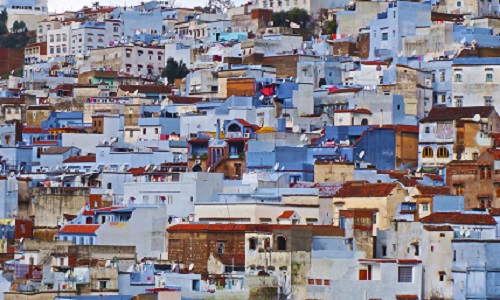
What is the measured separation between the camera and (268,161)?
61.9 metres

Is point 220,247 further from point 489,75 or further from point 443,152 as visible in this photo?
point 489,75

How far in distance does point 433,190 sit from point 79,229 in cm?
1157

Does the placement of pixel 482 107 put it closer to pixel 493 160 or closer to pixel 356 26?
pixel 493 160

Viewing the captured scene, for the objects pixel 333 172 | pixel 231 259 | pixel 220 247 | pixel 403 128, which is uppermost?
pixel 403 128

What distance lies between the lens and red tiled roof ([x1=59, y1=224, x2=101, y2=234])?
55188mm

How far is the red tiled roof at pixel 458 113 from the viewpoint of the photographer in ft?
204

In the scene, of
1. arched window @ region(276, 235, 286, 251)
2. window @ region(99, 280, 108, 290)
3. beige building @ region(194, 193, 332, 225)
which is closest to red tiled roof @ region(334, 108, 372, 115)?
beige building @ region(194, 193, 332, 225)

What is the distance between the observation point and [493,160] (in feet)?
181

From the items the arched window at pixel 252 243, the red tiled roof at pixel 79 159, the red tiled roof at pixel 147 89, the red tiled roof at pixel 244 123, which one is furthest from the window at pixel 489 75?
the arched window at pixel 252 243

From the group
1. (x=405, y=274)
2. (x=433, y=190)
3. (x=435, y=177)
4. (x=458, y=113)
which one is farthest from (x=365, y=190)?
(x=458, y=113)

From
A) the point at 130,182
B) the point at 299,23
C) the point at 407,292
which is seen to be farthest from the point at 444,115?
the point at 299,23

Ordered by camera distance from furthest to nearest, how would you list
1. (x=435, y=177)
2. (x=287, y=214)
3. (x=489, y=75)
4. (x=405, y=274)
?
(x=489, y=75) → (x=435, y=177) → (x=287, y=214) → (x=405, y=274)

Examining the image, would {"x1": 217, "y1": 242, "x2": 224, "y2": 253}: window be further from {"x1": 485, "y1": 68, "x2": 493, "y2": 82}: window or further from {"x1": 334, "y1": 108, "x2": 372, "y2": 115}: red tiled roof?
{"x1": 485, "y1": 68, "x2": 493, "y2": 82}: window

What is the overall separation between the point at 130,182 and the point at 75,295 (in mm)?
13625
